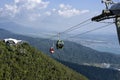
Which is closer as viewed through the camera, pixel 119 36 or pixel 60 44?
pixel 119 36

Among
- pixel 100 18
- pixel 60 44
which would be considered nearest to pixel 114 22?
pixel 100 18

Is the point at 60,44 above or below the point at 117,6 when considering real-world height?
below

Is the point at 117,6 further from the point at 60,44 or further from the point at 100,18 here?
the point at 60,44

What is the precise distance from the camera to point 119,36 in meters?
26.2

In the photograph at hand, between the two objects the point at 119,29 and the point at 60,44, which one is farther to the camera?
the point at 60,44

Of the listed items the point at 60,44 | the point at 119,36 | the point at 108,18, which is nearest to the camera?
the point at 119,36

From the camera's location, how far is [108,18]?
2870cm

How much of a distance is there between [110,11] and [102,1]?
1.08 metres

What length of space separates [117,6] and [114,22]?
4.37ft

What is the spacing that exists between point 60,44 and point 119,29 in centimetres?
2211

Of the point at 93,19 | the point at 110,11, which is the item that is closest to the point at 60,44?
the point at 93,19

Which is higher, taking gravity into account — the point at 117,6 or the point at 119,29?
the point at 117,6

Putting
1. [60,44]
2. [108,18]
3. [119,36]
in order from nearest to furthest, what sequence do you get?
[119,36]
[108,18]
[60,44]

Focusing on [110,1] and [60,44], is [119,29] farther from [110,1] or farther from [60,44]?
[60,44]
